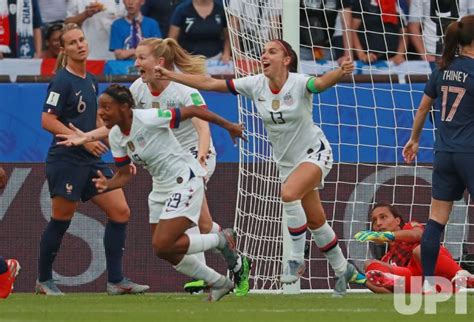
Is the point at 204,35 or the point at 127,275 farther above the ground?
the point at 204,35

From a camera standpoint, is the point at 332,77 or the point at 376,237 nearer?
the point at 332,77

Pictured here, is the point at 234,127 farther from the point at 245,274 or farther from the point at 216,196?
the point at 216,196

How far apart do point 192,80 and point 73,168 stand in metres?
1.71

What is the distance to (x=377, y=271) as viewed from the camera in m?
12.3

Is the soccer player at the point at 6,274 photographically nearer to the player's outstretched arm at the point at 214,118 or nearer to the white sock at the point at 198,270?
the white sock at the point at 198,270

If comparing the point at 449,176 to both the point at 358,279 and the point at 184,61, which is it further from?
the point at 184,61

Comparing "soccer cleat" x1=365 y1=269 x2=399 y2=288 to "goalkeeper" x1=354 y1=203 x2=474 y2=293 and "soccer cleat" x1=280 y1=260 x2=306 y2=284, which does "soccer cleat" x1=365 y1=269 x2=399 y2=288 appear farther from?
"soccer cleat" x1=280 y1=260 x2=306 y2=284

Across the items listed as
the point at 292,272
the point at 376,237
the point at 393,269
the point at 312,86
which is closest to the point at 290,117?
the point at 312,86

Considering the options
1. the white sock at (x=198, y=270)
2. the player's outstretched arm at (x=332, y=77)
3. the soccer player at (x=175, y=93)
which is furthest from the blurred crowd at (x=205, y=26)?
the white sock at (x=198, y=270)

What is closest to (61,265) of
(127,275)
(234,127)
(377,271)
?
(127,275)

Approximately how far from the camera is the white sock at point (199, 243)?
10680mm

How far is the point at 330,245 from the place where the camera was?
11648mm

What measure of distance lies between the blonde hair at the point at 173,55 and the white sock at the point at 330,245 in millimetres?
1822

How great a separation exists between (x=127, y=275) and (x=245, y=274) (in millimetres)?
3180
